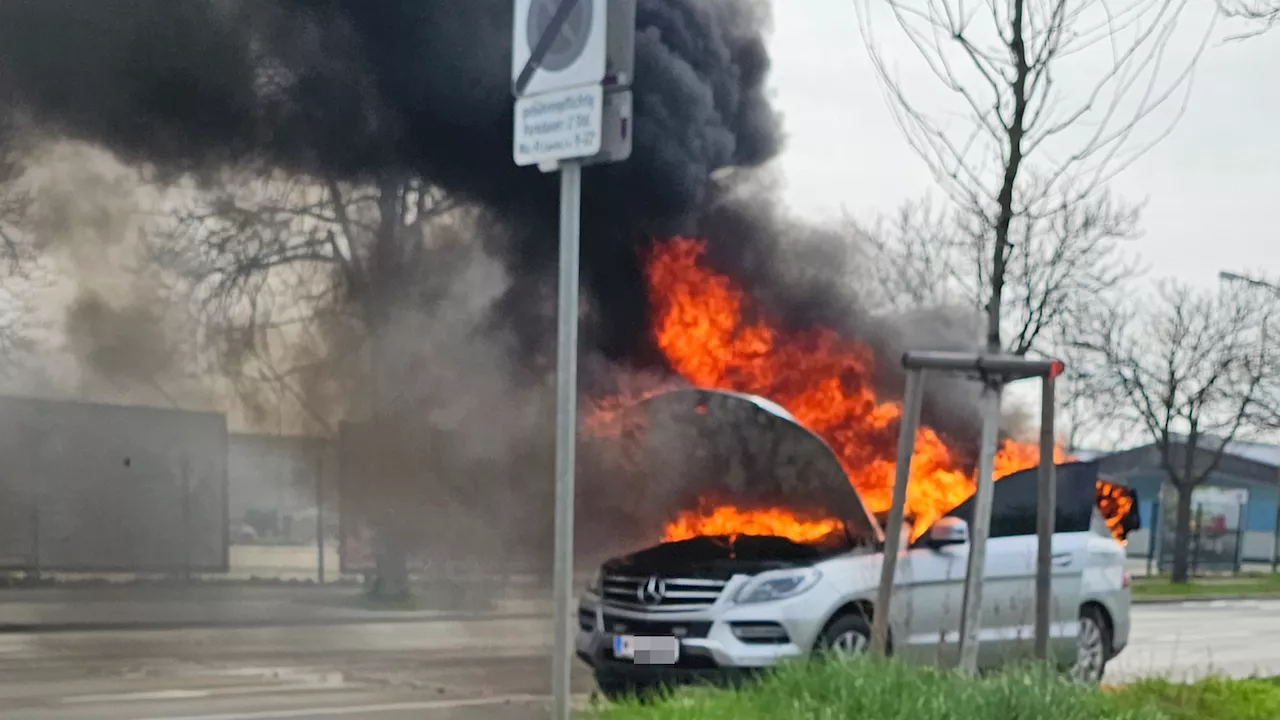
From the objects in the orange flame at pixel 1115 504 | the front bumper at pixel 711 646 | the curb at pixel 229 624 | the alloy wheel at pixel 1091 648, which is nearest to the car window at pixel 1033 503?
the alloy wheel at pixel 1091 648

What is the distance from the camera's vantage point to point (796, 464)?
29.9ft

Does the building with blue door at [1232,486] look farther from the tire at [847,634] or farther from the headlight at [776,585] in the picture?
the headlight at [776,585]

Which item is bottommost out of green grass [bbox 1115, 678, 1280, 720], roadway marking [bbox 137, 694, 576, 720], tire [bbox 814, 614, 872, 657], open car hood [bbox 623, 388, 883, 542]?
roadway marking [bbox 137, 694, 576, 720]

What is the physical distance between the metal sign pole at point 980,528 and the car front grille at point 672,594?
1612 mm

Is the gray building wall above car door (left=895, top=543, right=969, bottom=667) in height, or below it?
below

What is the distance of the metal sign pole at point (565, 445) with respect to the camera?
4.46 meters

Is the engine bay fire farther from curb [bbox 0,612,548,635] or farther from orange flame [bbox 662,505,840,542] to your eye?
curb [bbox 0,612,548,635]

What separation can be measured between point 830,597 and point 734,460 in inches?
81.8

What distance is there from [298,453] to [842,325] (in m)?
5.34

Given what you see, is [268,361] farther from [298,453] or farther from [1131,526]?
[1131,526]

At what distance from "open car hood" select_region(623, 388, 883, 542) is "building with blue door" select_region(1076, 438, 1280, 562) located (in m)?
27.7

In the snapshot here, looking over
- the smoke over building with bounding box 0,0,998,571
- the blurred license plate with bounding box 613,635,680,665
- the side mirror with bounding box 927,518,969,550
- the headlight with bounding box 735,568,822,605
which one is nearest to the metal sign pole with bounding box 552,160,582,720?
the blurred license plate with bounding box 613,635,680,665

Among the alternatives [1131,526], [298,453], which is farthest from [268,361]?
[1131,526]

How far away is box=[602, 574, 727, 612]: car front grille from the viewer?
7750mm
